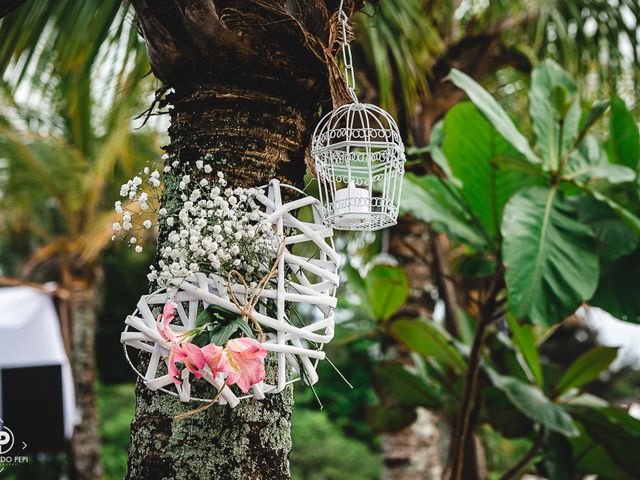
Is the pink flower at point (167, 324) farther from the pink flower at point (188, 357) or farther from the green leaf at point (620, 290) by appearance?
the green leaf at point (620, 290)

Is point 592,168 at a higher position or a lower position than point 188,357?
higher

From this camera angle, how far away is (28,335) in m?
4.76

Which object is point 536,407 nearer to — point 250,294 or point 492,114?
point 492,114

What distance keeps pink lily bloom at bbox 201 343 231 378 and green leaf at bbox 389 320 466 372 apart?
1559 mm

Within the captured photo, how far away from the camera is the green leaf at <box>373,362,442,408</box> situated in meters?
2.65

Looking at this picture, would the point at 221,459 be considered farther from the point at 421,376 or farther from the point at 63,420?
the point at 63,420

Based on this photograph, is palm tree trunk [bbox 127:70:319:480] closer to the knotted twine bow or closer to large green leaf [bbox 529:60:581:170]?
the knotted twine bow

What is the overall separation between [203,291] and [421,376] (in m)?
1.88

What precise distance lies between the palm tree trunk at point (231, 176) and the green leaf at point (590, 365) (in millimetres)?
1658

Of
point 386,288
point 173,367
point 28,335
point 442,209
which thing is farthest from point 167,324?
point 28,335

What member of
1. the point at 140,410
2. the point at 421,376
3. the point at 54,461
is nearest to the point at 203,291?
the point at 140,410

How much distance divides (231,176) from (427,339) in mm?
1539

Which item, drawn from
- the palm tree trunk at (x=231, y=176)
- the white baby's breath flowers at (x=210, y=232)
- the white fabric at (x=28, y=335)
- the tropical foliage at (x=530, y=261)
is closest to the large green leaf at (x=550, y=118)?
the tropical foliage at (x=530, y=261)

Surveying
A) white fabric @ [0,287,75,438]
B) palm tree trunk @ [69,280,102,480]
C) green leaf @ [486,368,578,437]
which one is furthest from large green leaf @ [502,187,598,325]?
palm tree trunk @ [69,280,102,480]
